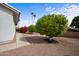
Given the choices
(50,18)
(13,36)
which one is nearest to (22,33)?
(13,36)

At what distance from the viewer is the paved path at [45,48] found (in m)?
10.9

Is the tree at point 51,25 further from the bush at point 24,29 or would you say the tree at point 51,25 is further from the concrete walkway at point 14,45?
the concrete walkway at point 14,45

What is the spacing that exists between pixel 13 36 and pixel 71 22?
7.09 feet

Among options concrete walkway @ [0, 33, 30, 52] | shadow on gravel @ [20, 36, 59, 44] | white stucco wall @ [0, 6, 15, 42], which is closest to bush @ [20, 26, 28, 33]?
concrete walkway @ [0, 33, 30, 52]

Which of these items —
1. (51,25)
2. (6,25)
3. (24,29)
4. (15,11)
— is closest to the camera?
(24,29)

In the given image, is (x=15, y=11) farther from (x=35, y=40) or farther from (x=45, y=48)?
(x=45, y=48)

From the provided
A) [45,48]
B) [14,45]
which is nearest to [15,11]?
[14,45]

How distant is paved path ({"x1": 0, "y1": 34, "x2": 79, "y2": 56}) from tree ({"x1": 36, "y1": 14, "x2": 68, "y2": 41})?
0.31m

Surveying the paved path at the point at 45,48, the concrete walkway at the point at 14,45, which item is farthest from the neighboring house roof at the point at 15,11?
the paved path at the point at 45,48

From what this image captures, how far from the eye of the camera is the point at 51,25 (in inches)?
456

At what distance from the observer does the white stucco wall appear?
36.5 feet

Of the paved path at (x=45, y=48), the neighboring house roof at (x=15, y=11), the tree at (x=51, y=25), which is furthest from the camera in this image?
the tree at (x=51, y=25)

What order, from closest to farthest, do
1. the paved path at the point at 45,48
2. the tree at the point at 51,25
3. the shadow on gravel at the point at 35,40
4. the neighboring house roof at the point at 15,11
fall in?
the paved path at the point at 45,48 < the neighboring house roof at the point at 15,11 < the shadow on gravel at the point at 35,40 < the tree at the point at 51,25

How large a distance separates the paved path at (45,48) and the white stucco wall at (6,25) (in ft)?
1.53
